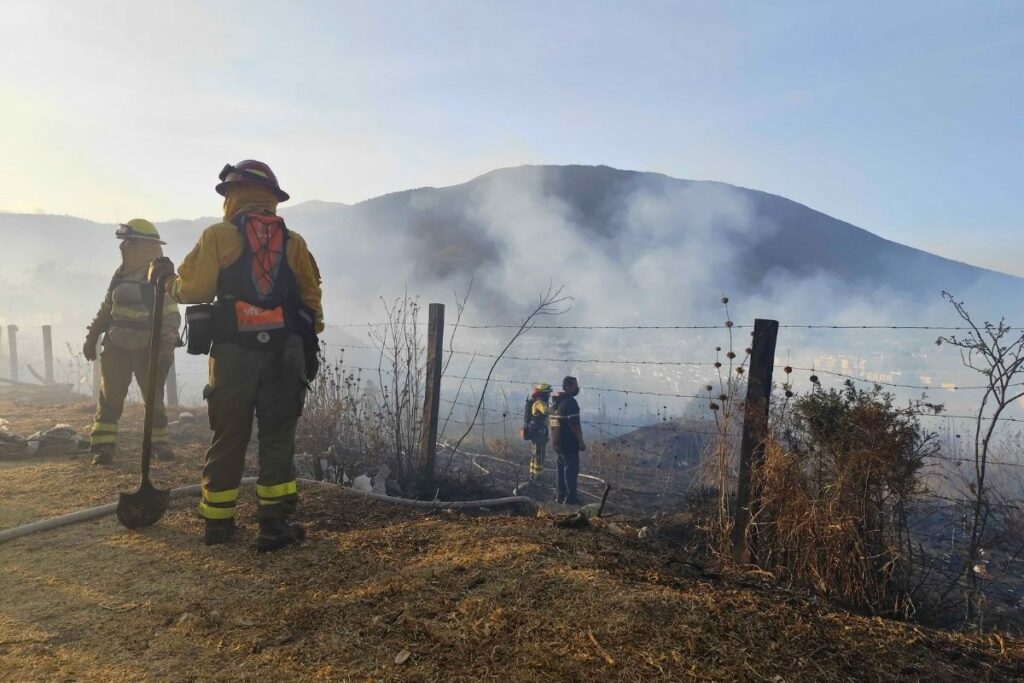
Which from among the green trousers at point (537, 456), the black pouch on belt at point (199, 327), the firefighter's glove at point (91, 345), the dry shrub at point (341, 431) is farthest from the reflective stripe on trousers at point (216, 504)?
the green trousers at point (537, 456)

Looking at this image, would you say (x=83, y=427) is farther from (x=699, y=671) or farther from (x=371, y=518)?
(x=699, y=671)

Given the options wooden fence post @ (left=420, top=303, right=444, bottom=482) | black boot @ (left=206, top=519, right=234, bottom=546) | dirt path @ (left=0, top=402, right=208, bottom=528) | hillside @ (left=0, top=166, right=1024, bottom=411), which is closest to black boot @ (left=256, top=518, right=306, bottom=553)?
black boot @ (left=206, top=519, right=234, bottom=546)

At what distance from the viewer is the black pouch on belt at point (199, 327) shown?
331 centimetres

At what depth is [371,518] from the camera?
4.09 metres

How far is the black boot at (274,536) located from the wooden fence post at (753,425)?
2.63 meters

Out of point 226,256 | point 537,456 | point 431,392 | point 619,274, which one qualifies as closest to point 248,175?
point 226,256

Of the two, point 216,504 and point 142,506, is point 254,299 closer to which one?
point 216,504

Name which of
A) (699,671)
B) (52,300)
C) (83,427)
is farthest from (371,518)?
(52,300)

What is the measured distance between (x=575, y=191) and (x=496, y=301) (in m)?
15.3

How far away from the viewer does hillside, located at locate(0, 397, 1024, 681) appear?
199 cm

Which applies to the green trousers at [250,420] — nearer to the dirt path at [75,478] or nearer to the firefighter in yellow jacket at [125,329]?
the dirt path at [75,478]

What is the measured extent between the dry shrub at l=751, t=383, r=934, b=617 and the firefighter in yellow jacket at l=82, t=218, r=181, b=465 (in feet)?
16.4

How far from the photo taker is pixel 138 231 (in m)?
5.27

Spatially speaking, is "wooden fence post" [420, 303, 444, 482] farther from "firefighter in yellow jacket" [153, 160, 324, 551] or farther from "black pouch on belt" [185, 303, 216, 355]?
"black pouch on belt" [185, 303, 216, 355]
